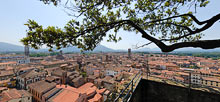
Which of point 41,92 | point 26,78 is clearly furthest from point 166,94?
point 26,78

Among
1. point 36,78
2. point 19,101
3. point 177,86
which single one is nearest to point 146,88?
point 177,86

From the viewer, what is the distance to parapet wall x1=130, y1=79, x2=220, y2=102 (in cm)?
285

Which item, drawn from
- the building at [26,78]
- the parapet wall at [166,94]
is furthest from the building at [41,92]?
the parapet wall at [166,94]

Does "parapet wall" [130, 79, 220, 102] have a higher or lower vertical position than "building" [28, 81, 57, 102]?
higher

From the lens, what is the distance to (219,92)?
2680 millimetres

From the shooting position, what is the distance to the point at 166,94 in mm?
3326

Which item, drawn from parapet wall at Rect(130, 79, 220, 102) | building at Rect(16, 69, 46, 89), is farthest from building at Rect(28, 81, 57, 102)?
parapet wall at Rect(130, 79, 220, 102)

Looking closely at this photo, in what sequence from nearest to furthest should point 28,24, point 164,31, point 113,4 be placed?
point 28,24 < point 113,4 < point 164,31

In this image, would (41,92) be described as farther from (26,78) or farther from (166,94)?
(166,94)

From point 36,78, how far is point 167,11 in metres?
26.9

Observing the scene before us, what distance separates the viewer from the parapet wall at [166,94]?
9.36 ft

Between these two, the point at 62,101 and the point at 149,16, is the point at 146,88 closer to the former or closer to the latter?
the point at 149,16

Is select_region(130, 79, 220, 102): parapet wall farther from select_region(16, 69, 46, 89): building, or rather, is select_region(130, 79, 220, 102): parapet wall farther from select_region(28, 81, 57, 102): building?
select_region(16, 69, 46, 89): building

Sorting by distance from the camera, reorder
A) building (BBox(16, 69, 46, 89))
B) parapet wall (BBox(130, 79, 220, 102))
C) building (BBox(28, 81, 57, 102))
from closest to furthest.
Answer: parapet wall (BBox(130, 79, 220, 102)) < building (BBox(28, 81, 57, 102)) < building (BBox(16, 69, 46, 89))
